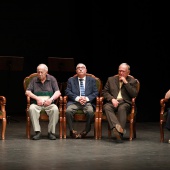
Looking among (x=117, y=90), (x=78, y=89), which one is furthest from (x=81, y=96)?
(x=117, y=90)

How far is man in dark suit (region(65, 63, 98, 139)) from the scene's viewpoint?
900 cm

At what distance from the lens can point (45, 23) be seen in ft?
40.2

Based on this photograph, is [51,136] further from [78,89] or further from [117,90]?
[117,90]

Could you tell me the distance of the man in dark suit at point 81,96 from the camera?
9.00m

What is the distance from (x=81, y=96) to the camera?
362 inches

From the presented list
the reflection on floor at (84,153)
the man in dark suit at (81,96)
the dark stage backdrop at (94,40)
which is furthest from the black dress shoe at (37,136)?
the dark stage backdrop at (94,40)

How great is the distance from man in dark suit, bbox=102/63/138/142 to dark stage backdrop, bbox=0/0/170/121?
6.11 ft

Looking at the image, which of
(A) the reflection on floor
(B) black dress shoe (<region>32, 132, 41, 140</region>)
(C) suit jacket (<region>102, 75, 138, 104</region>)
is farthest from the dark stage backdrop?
(B) black dress shoe (<region>32, 132, 41, 140</region>)

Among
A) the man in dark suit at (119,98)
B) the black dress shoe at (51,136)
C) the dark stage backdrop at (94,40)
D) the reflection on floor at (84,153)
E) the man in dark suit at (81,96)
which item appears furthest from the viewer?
the dark stage backdrop at (94,40)

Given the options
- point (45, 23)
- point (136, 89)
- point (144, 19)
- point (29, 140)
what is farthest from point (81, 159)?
point (45, 23)

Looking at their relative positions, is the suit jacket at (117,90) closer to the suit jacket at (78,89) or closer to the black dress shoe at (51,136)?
the suit jacket at (78,89)

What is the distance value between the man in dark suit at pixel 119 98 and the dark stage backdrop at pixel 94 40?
1.86 meters

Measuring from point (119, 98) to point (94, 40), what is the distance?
3105 mm

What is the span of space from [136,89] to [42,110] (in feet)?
4.98
